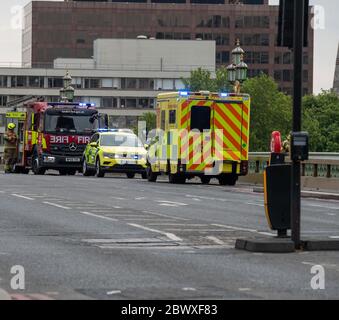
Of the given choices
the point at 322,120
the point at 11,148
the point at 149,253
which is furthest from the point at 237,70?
the point at 322,120

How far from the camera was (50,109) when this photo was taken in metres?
50.6

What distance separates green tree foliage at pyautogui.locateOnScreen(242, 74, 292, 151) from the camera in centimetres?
13212

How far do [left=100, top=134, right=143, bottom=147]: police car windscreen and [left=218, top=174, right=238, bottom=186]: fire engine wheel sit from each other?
664 centimetres

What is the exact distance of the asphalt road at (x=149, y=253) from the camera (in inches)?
428

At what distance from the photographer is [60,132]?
50.6 m

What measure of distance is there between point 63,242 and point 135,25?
16724cm

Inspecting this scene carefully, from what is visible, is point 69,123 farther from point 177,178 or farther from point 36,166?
point 177,178

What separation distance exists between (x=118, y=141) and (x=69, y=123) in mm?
4380

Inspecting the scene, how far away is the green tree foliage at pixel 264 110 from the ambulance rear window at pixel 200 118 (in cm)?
9179

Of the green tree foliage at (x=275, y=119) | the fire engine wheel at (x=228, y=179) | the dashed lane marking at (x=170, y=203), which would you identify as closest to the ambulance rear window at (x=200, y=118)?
the fire engine wheel at (x=228, y=179)

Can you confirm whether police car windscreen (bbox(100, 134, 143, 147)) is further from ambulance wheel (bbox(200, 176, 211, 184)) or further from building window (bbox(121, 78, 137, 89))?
building window (bbox(121, 78, 137, 89))

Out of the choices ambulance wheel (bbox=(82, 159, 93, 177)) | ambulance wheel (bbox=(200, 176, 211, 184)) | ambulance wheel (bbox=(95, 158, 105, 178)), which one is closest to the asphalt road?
ambulance wheel (bbox=(200, 176, 211, 184))

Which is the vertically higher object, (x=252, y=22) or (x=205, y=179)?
(x=252, y=22)

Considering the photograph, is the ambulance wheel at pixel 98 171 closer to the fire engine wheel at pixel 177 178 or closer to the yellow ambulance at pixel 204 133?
the fire engine wheel at pixel 177 178
